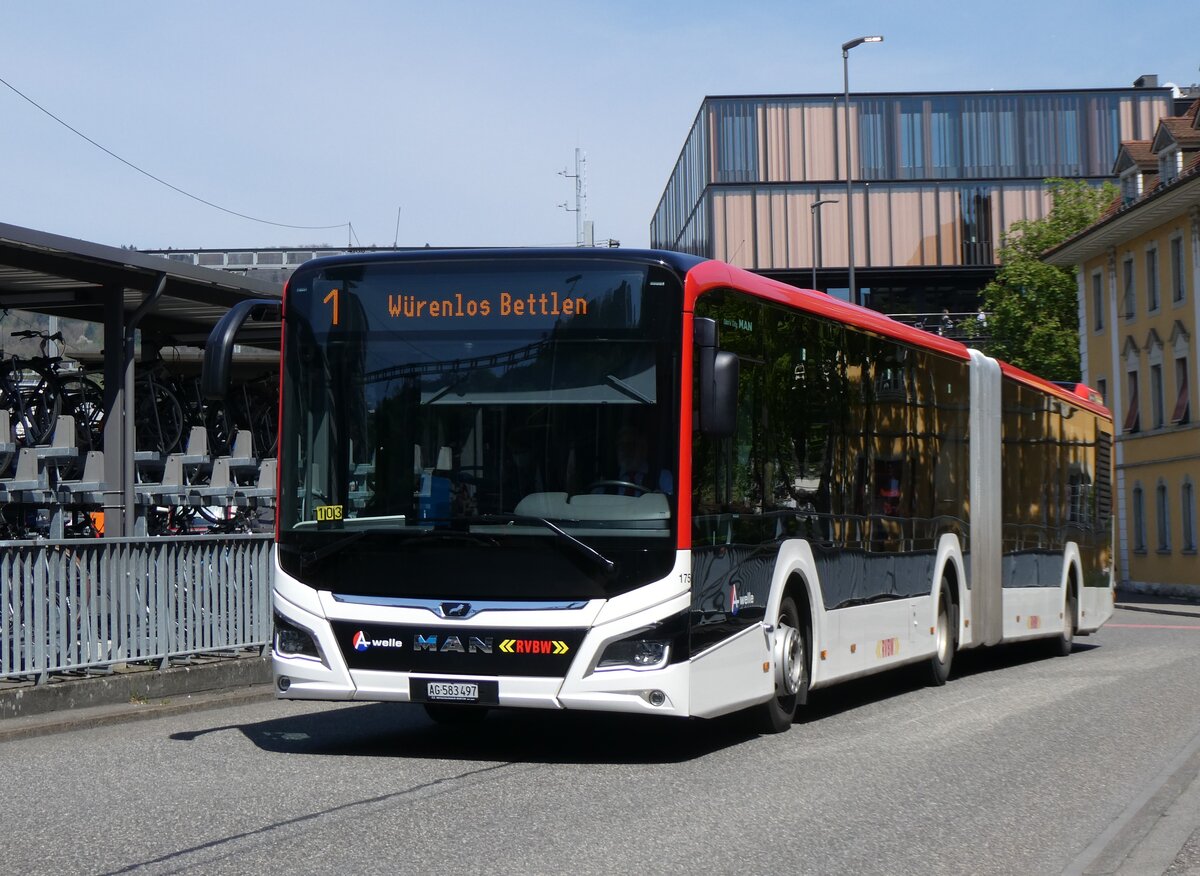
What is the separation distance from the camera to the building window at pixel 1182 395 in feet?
152

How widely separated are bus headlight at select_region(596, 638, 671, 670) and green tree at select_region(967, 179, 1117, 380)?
54.4 meters

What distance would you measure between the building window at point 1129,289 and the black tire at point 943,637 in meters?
35.9

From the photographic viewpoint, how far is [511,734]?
39.6 feet

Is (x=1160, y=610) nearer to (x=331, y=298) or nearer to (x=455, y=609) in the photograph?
(x=455, y=609)

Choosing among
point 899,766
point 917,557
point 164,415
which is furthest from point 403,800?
point 164,415

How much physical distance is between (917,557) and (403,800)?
24.5ft

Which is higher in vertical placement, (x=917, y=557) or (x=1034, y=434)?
(x=1034, y=434)

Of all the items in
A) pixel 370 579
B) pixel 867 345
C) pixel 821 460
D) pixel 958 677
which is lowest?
pixel 958 677

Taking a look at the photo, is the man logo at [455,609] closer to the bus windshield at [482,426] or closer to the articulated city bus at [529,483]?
the articulated city bus at [529,483]

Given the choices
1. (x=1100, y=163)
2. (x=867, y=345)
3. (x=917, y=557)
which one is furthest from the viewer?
(x=1100, y=163)

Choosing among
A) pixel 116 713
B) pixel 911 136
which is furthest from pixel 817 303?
pixel 911 136

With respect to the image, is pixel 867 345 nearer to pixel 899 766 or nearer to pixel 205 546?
pixel 899 766

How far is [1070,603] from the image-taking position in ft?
69.7

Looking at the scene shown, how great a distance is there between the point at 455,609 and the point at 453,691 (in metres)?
0.46
